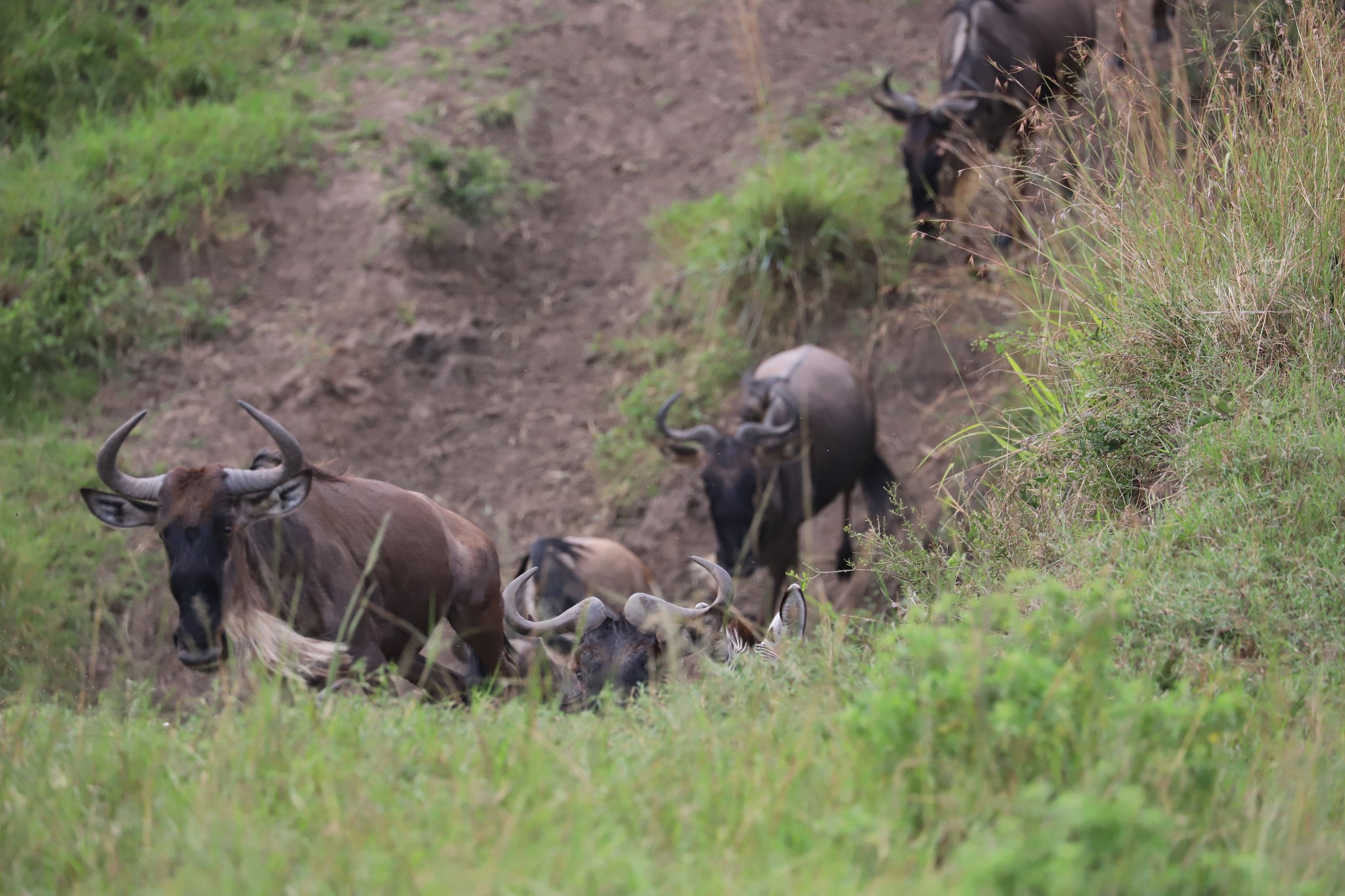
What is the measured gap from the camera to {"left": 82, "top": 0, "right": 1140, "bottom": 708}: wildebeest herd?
15.4 feet

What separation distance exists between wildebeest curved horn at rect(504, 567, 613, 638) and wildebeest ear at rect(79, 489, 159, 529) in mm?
1571

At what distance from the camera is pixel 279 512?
16.3 ft

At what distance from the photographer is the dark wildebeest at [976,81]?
8922 millimetres

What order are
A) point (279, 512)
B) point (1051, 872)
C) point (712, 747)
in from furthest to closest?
point (279, 512)
point (712, 747)
point (1051, 872)

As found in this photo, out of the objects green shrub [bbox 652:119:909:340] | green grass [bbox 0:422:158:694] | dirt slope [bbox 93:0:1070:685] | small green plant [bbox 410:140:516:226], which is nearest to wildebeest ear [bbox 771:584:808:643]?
dirt slope [bbox 93:0:1070:685]

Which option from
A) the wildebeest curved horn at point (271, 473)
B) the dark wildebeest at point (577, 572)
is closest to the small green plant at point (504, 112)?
the dark wildebeest at point (577, 572)

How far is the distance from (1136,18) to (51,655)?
10026 millimetres

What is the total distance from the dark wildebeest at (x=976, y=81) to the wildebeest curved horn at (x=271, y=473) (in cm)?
540

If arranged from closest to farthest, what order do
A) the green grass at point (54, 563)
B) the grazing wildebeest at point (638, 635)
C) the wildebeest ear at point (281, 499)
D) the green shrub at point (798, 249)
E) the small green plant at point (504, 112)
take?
the grazing wildebeest at point (638, 635)
the wildebeest ear at point (281, 499)
the green grass at point (54, 563)
the green shrub at point (798, 249)
the small green plant at point (504, 112)

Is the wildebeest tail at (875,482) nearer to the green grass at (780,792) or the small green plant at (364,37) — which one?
the green grass at (780,792)

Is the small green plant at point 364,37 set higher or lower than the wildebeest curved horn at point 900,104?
lower

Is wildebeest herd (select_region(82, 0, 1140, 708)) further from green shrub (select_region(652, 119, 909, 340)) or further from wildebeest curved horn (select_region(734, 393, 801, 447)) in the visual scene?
green shrub (select_region(652, 119, 909, 340))

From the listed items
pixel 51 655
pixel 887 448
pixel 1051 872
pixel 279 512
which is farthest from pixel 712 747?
pixel 887 448

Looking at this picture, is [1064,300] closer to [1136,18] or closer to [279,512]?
[279,512]
